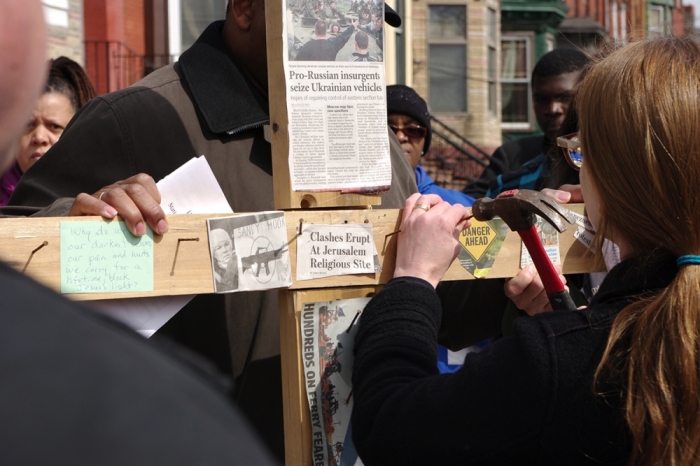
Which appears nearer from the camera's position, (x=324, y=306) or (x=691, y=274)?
(x=691, y=274)

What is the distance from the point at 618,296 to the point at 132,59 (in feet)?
34.4

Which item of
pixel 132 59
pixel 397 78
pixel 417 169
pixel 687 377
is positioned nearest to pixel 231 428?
pixel 687 377

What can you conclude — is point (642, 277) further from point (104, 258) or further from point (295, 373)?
point (104, 258)

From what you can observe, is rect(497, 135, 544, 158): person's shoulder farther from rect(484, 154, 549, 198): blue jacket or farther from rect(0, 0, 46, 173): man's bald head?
rect(0, 0, 46, 173): man's bald head

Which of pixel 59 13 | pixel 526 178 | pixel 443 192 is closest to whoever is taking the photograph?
pixel 526 178

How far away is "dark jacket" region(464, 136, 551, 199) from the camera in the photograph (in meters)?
5.26

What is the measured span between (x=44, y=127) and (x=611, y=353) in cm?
299

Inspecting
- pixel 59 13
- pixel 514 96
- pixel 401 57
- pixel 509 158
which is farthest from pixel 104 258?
pixel 514 96

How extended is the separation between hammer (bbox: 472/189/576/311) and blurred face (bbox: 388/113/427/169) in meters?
2.98

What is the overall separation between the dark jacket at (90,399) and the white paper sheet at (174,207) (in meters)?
1.11

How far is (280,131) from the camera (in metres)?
1.75

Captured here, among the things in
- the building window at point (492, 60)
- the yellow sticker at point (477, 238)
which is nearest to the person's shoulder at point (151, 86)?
the yellow sticker at point (477, 238)

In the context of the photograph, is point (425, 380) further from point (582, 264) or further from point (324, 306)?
point (582, 264)

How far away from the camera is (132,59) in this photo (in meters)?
11.2
